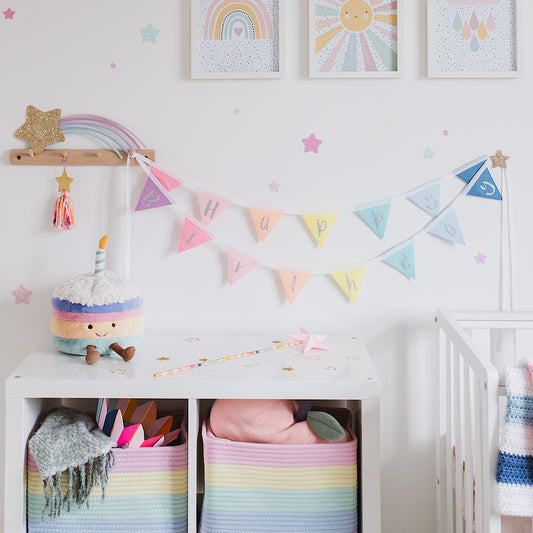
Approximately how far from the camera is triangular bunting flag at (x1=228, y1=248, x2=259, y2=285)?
169cm

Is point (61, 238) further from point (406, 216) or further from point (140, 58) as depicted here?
point (406, 216)

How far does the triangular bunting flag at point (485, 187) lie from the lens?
5.49 feet

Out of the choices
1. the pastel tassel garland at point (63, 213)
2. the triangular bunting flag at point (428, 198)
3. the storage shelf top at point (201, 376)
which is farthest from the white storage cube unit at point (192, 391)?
the triangular bunting flag at point (428, 198)

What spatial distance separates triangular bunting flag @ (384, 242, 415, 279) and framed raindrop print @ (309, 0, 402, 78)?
0.50m

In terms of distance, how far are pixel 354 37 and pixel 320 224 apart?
0.55 m

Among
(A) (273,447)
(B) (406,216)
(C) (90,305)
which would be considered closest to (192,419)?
(A) (273,447)

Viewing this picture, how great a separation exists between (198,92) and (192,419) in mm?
936

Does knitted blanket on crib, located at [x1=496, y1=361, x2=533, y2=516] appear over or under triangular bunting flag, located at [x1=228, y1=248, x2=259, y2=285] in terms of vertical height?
under

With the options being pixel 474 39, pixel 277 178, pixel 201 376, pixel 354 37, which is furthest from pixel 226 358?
pixel 474 39

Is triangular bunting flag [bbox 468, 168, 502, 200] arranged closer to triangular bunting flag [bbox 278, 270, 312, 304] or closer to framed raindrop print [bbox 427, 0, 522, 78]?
framed raindrop print [bbox 427, 0, 522, 78]

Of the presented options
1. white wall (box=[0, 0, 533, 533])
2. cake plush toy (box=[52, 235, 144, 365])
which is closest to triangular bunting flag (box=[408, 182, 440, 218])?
white wall (box=[0, 0, 533, 533])

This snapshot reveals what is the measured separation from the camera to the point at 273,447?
132cm

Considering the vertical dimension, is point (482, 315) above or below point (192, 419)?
above

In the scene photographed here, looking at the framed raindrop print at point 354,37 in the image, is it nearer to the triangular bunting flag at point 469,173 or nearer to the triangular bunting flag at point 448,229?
the triangular bunting flag at point 469,173
